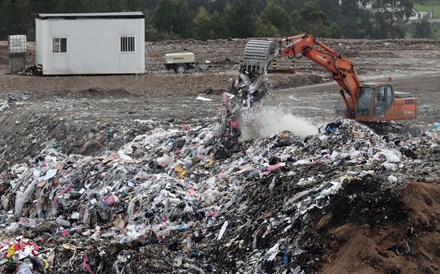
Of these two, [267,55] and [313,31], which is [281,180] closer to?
[267,55]

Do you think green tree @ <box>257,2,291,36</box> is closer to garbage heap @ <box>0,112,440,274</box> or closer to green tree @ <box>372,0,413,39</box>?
green tree @ <box>372,0,413,39</box>

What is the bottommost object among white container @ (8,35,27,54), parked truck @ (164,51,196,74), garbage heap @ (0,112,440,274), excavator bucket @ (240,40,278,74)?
garbage heap @ (0,112,440,274)

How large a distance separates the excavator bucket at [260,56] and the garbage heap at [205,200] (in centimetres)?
140

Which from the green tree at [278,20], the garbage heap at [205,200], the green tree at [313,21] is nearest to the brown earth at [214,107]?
the garbage heap at [205,200]

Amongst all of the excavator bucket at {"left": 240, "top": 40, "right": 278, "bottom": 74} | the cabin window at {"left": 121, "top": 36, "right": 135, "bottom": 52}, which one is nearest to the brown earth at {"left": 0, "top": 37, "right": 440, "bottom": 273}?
the cabin window at {"left": 121, "top": 36, "right": 135, "bottom": 52}

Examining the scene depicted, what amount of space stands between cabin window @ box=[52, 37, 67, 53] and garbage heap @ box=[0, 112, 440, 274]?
1211 cm

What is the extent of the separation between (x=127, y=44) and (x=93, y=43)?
1.10 metres

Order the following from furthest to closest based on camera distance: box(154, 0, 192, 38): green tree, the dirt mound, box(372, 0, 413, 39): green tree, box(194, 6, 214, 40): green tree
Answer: box(372, 0, 413, 39): green tree < box(154, 0, 192, 38): green tree < box(194, 6, 214, 40): green tree < the dirt mound

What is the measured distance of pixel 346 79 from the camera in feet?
64.2

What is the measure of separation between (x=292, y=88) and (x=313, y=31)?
2105 cm

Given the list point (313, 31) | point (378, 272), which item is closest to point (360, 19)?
point (313, 31)

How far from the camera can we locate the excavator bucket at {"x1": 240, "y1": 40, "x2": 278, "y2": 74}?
1844 centimetres

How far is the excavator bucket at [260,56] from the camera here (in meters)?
18.4

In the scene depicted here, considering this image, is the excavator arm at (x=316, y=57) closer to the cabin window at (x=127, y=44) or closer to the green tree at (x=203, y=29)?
the cabin window at (x=127, y=44)
